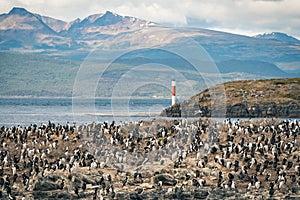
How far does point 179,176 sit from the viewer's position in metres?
26.0

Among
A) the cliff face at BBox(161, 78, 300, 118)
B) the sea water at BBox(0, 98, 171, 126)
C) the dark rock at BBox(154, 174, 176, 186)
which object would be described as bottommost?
the dark rock at BBox(154, 174, 176, 186)

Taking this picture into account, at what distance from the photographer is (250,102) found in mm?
69625

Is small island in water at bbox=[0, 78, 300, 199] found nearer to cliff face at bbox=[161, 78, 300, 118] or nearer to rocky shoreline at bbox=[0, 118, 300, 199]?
rocky shoreline at bbox=[0, 118, 300, 199]

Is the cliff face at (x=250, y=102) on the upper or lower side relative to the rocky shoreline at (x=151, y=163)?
upper

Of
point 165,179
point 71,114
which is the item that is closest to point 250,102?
point 71,114

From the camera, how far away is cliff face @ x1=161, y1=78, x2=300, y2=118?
221ft

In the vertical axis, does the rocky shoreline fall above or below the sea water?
below

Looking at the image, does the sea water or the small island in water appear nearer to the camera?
the small island in water

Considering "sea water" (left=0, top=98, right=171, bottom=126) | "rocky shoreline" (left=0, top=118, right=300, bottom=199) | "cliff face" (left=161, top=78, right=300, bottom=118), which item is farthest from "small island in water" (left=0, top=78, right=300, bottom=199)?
"sea water" (left=0, top=98, right=171, bottom=126)

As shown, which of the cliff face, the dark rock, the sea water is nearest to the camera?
the dark rock

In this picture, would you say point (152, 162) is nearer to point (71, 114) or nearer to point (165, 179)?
point (165, 179)

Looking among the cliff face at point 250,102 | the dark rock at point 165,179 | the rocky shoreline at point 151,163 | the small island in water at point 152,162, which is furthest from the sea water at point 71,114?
the dark rock at point 165,179

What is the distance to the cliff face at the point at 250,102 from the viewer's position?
2648 inches

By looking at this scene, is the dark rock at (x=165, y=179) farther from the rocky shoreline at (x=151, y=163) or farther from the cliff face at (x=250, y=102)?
the cliff face at (x=250, y=102)
